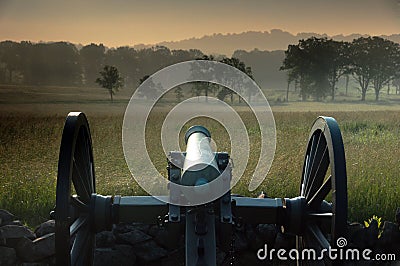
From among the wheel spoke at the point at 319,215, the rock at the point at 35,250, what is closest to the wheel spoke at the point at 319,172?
the wheel spoke at the point at 319,215

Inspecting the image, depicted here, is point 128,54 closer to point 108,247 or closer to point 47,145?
point 47,145

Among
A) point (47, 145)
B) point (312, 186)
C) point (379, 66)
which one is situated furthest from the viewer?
point (379, 66)

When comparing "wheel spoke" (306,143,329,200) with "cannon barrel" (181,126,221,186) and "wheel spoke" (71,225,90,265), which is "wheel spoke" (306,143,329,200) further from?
"wheel spoke" (71,225,90,265)

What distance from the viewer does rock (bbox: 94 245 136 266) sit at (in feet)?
19.7

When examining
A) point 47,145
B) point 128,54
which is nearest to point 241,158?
point 47,145

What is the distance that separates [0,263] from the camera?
5.83 m

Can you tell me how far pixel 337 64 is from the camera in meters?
48.1

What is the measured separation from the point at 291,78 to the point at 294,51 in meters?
2.17

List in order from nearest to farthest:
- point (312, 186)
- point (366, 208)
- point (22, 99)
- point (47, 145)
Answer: point (312, 186) < point (366, 208) < point (47, 145) < point (22, 99)

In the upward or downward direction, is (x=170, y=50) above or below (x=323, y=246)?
above

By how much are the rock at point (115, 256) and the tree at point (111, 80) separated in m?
30.1

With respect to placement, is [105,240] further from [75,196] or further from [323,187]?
[323,187]

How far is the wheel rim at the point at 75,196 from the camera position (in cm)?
385

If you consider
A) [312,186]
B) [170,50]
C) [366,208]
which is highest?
[170,50]
